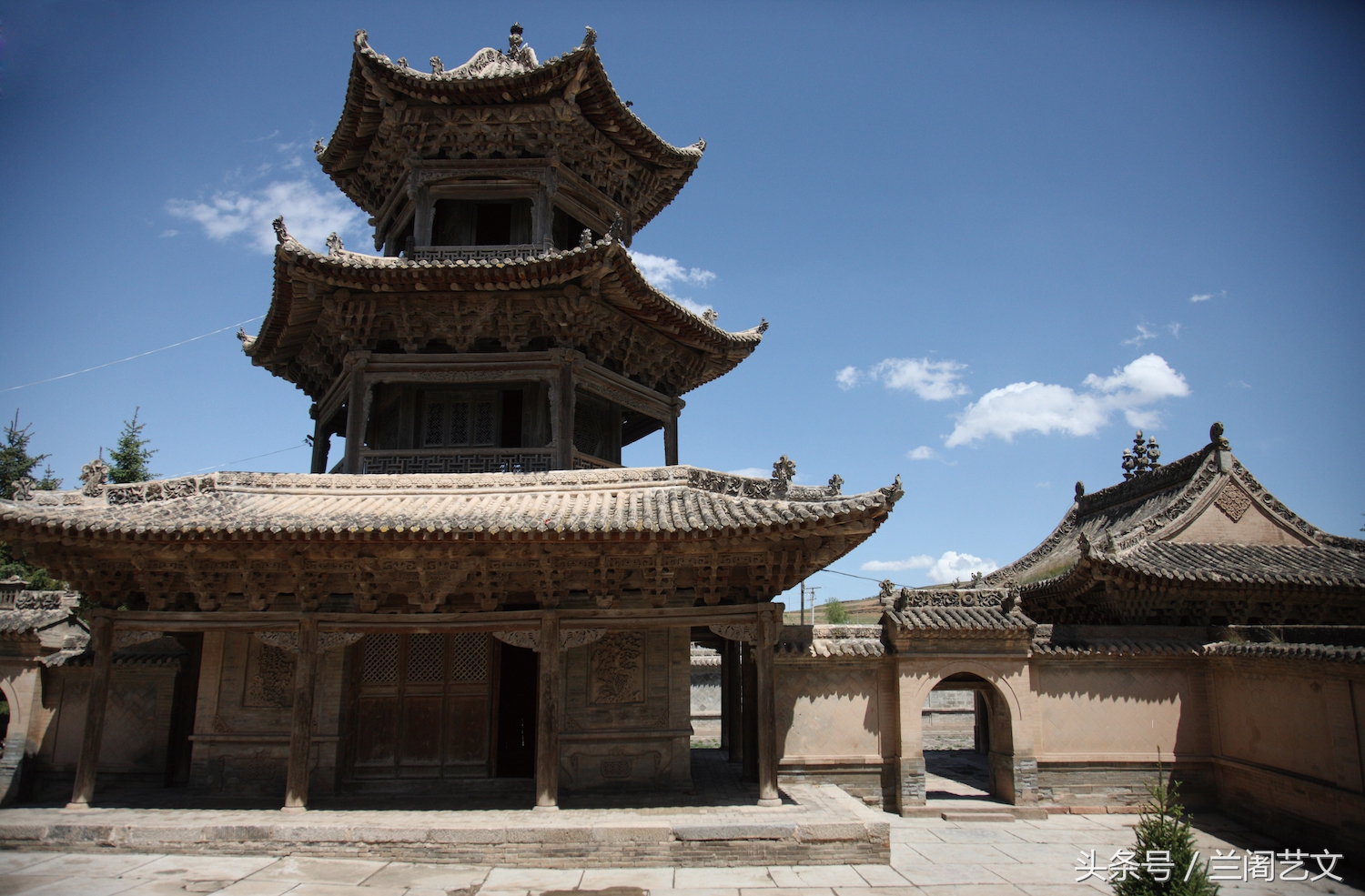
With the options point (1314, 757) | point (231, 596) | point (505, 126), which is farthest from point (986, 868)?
point (505, 126)

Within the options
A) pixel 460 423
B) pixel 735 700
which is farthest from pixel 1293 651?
pixel 460 423

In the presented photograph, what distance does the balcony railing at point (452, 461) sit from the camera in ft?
48.6

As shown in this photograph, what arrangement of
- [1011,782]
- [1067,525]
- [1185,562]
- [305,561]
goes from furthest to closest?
[1067,525], [1185,562], [1011,782], [305,561]

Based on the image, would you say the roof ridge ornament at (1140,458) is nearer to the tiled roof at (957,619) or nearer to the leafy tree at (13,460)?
the tiled roof at (957,619)

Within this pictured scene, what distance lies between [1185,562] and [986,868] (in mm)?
8088

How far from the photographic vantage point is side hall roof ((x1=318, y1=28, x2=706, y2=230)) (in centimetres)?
1570

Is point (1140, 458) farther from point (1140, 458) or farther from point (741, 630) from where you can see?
point (741, 630)

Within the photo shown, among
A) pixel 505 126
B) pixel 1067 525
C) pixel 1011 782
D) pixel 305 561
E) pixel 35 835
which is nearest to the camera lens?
pixel 35 835

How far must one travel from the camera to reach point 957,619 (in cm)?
1471

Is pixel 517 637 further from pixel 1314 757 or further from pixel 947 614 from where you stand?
pixel 1314 757

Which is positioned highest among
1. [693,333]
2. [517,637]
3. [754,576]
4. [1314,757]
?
[693,333]

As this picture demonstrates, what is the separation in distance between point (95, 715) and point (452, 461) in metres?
6.52

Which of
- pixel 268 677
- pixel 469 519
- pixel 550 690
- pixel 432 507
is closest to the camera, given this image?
pixel 469 519

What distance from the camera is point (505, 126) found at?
54.7 feet
